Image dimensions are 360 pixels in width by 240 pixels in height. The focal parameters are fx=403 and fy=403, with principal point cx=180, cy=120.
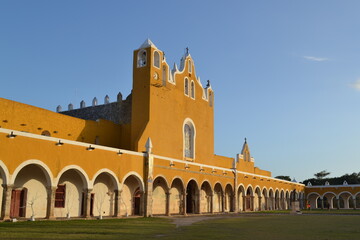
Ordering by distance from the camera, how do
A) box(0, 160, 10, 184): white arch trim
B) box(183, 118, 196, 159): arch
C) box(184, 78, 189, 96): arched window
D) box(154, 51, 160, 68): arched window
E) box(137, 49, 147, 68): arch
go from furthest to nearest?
box(184, 78, 189, 96): arched window
box(183, 118, 196, 159): arch
box(154, 51, 160, 68): arched window
box(137, 49, 147, 68): arch
box(0, 160, 10, 184): white arch trim

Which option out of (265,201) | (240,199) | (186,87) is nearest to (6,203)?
(186,87)

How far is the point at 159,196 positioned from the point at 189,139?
5.87 metres

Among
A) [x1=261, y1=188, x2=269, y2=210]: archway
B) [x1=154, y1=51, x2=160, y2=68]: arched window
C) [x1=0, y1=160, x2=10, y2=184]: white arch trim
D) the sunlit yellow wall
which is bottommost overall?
[x1=261, y1=188, x2=269, y2=210]: archway

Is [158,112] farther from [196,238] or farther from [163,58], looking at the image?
[196,238]

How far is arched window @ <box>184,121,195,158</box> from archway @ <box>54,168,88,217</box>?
1095 cm

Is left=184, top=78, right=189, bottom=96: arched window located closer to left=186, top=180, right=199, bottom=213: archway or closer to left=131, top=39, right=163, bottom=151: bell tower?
left=131, top=39, right=163, bottom=151: bell tower

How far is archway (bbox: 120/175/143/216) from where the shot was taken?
82.4 ft

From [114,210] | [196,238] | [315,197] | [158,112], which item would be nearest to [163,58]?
[158,112]

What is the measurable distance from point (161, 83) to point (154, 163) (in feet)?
20.4

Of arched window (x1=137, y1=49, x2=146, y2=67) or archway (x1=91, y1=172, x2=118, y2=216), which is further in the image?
arched window (x1=137, y1=49, x2=146, y2=67)

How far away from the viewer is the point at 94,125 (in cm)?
2548

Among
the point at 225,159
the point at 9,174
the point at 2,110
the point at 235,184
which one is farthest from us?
the point at 225,159

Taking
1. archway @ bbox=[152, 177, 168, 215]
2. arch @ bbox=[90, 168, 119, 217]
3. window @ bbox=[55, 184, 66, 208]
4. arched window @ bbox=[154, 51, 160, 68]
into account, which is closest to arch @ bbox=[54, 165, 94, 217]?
window @ bbox=[55, 184, 66, 208]

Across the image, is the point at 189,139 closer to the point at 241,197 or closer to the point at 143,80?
the point at 143,80
